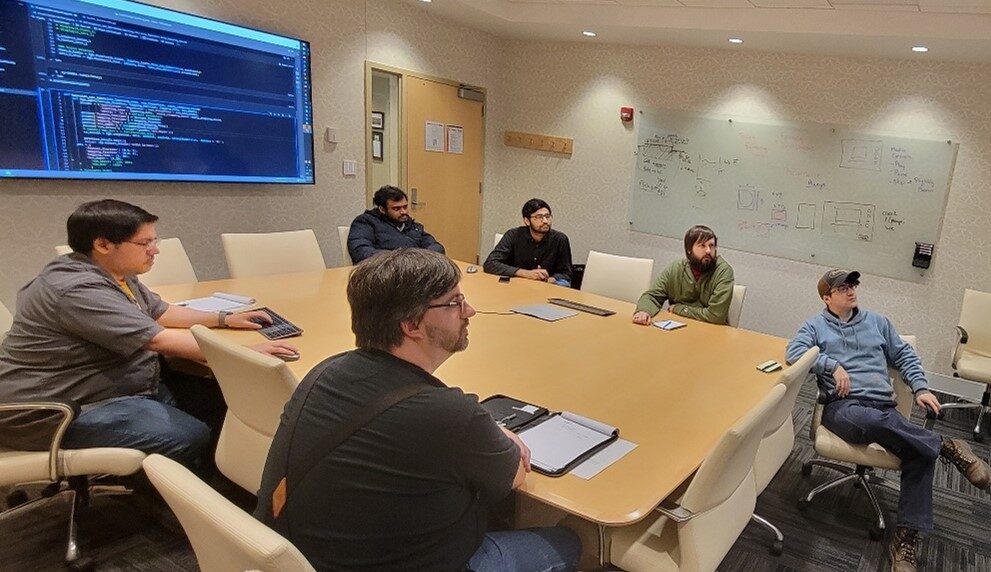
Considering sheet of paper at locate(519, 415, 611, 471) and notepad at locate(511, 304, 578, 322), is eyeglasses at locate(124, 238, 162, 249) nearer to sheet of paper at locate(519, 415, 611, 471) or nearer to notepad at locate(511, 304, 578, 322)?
sheet of paper at locate(519, 415, 611, 471)

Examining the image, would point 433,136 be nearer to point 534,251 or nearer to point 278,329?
point 534,251

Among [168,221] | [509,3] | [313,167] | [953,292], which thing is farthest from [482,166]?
[953,292]

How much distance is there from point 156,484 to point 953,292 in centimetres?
520

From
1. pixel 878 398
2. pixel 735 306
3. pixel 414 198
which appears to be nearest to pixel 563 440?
pixel 878 398

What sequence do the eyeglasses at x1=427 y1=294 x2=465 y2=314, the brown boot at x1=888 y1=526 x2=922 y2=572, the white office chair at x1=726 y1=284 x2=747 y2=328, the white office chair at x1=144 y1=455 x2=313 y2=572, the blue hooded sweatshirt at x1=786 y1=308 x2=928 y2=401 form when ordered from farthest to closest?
1. the white office chair at x1=726 y1=284 x2=747 y2=328
2. the blue hooded sweatshirt at x1=786 y1=308 x2=928 y2=401
3. the brown boot at x1=888 y1=526 x2=922 y2=572
4. the eyeglasses at x1=427 y1=294 x2=465 y2=314
5. the white office chair at x1=144 y1=455 x2=313 y2=572

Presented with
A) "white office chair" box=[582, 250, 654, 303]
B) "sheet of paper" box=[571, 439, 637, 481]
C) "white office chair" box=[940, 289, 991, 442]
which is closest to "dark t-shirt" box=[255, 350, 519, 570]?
"sheet of paper" box=[571, 439, 637, 481]

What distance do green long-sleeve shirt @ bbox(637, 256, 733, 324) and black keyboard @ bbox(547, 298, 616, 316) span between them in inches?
7.3

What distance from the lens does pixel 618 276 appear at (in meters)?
3.78

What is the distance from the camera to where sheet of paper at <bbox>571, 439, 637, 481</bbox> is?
1.49m

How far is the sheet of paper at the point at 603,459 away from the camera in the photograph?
4.89ft

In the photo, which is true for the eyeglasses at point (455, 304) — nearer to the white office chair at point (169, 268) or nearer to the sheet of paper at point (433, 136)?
the white office chair at point (169, 268)

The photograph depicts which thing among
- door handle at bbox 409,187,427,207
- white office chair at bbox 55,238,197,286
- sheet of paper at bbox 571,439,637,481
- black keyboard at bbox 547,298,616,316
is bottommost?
sheet of paper at bbox 571,439,637,481

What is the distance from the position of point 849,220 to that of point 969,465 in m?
2.73

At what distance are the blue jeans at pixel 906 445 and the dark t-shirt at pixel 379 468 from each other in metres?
1.91
